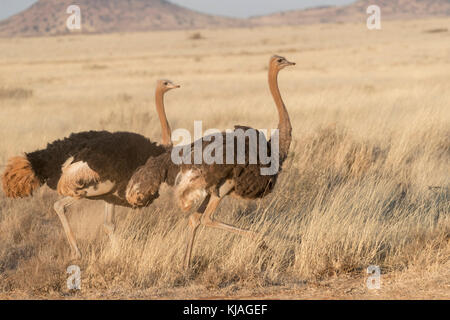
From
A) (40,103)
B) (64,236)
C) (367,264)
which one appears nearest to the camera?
(367,264)

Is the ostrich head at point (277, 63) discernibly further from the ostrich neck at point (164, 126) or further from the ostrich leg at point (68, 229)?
the ostrich leg at point (68, 229)

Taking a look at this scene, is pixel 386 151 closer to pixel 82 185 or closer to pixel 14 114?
pixel 82 185

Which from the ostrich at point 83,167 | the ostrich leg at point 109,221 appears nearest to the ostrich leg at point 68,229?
the ostrich at point 83,167

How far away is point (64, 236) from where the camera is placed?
6840 mm

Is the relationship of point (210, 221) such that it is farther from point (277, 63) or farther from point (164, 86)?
point (164, 86)

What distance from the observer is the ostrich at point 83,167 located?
611 cm

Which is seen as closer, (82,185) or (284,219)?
(82,185)

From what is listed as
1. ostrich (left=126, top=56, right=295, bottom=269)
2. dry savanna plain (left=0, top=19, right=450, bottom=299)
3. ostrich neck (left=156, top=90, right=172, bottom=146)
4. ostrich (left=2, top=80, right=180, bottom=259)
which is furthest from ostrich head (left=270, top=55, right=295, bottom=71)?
dry savanna plain (left=0, top=19, right=450, bottom=299)

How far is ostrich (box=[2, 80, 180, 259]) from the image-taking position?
611cm

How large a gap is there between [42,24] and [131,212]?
17408 cm

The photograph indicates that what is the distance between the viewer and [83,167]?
241 inches

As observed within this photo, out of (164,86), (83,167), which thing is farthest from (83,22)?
(83,167)

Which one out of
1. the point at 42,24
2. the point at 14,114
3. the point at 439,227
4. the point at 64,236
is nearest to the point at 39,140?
the point at 14,114

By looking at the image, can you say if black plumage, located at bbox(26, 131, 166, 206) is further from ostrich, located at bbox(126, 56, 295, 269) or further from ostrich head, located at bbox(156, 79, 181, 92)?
ostrich head, located at bbox(156, 79, 181, 92)
